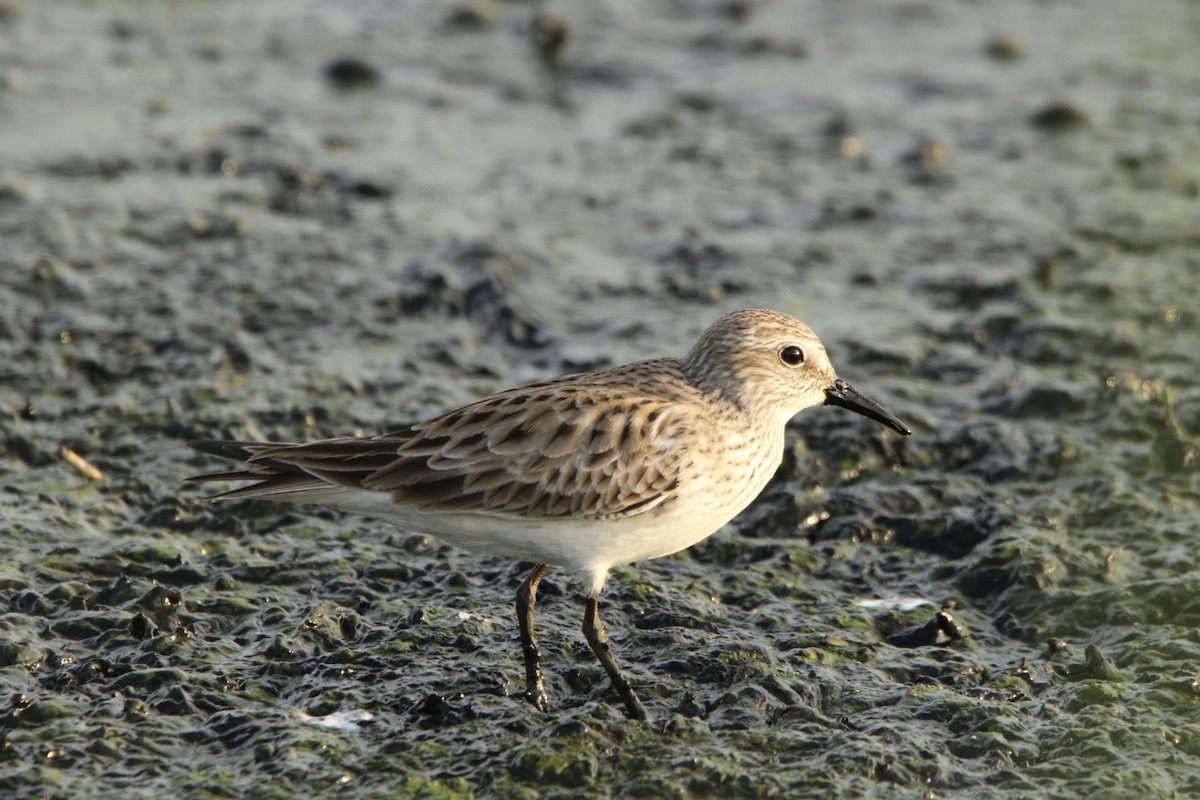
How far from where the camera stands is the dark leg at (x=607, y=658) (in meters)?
6.16

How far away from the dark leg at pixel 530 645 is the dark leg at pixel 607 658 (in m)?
0.22

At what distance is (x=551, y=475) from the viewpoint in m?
6.32

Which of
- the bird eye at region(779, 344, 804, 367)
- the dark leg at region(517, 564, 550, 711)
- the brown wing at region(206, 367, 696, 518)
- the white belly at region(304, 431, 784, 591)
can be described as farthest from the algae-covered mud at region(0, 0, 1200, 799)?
the bird eye at region(779, 344, 804, 367)

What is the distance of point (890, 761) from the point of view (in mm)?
5891

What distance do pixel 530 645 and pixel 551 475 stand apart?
27.1 inches

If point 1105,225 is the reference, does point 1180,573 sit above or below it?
below

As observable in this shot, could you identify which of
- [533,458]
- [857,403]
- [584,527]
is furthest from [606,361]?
[584,527]

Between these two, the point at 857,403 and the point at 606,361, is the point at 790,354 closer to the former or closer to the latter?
the point at 857,403

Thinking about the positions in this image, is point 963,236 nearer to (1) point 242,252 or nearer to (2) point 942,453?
(2) point 942,453

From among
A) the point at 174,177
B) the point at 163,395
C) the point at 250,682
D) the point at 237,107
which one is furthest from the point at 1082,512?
the point at 237,107

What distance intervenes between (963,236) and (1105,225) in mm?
1003

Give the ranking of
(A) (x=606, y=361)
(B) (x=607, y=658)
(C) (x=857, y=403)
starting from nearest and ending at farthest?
(B) (x=607, y=658) < (C) (x=857, y=403) < (A) (x=606, y=361)

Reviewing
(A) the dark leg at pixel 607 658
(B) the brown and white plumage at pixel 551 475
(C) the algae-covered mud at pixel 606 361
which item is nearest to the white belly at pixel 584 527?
(B) the brown and white plumage at pixel 551 475

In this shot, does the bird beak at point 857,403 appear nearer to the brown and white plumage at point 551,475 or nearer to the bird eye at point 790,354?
the bird eye at point 790,354
